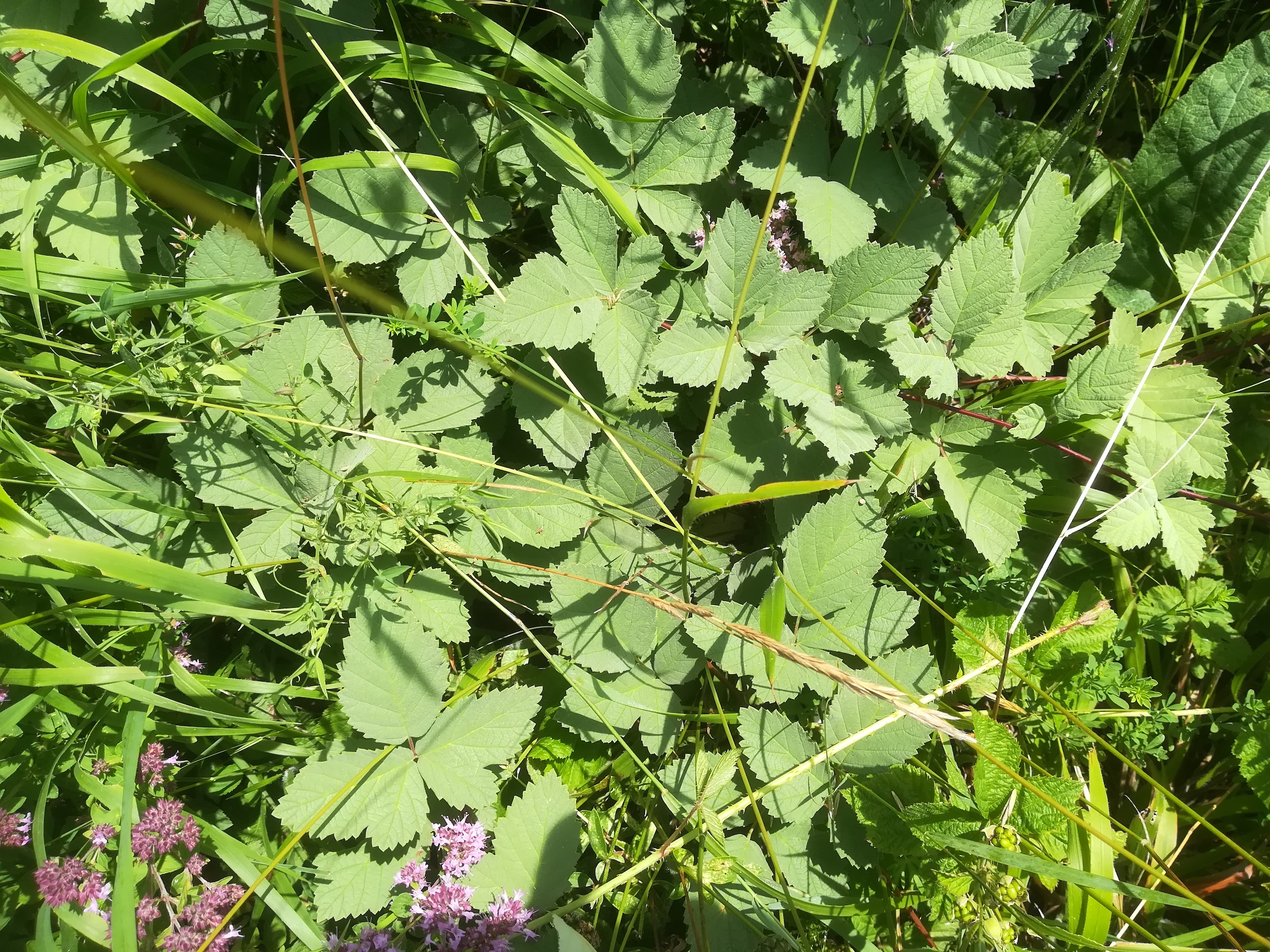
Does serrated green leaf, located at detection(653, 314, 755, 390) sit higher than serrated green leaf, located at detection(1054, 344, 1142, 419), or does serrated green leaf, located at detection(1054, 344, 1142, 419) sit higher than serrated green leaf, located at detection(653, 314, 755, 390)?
serrated green leaf, located at detection(653, 314, 755, 390)

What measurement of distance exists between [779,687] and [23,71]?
2.64 m

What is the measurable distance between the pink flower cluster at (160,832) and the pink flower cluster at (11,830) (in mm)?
273

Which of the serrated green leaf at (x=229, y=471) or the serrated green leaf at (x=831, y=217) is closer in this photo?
the serrated green leaf at (x=229, y=471)

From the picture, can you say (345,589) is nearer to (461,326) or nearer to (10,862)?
(461,326)

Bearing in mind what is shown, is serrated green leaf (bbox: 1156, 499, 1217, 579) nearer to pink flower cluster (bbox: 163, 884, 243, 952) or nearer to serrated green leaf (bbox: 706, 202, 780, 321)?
serrated green leaf (bbox: 706, 202, 780, 321)

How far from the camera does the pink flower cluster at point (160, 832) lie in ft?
6.44

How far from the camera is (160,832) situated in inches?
78.4

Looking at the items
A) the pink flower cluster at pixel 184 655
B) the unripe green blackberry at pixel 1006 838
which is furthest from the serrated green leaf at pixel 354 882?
the unripe green blackberry at pixel 1006 838

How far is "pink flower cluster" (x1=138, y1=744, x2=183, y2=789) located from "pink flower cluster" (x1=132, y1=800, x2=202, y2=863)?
0.07m

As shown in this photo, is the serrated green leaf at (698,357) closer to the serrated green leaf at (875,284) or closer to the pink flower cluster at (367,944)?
the serrated green leaf at (875,284)

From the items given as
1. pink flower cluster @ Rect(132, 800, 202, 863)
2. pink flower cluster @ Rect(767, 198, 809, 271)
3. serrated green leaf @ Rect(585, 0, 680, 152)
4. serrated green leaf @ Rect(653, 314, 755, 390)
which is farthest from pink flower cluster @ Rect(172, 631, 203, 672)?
pink flower cluster @ Rect(767, 198, 809, 271)

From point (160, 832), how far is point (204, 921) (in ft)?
0.81

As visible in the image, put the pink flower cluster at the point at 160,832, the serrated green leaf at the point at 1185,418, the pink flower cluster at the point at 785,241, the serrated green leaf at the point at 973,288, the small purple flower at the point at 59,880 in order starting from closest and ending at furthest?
the small purple flower at the point at 59,880 < the pink flower cluster at the point at 160,832 < the serrated green leaf at the point at 973,288 < the serrated green leaf at the point at 1185,418 < the pink flower cluster at the point at 785,241

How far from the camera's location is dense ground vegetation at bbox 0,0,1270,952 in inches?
79.4
